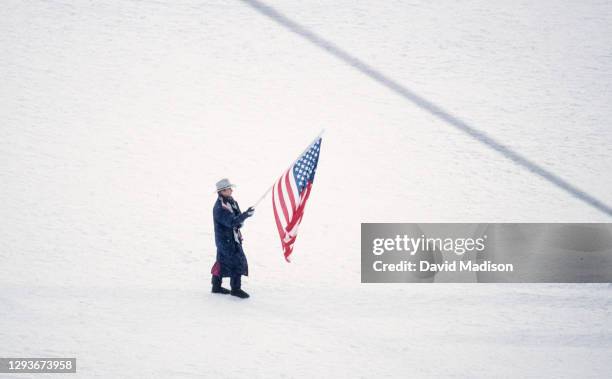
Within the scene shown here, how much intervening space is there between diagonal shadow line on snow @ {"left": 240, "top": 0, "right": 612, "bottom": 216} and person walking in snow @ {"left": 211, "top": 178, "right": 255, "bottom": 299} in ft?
15.1

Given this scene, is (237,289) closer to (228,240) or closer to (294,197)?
(228,240)

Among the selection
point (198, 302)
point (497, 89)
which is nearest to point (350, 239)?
point (198, 302)

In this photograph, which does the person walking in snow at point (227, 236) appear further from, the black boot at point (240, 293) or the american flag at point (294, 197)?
the american flag at point (294, 197)

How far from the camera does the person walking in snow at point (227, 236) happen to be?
25.2 ft

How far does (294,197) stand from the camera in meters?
7.19

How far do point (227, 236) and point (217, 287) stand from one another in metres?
0.66

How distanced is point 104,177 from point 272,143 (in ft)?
8.01

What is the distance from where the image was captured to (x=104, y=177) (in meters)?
Answer: 10.1

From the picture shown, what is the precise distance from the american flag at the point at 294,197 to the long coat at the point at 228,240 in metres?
0.66

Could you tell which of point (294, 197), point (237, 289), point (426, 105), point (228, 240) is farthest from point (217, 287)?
point (426, 105)

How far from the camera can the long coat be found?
771 cm

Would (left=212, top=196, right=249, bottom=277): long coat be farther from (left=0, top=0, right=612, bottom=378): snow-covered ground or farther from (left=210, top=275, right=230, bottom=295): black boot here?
(left=0, top=0, right=612, bottom=378): snow-covered ground

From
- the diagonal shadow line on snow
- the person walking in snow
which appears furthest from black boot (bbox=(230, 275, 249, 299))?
the diagonal shadow line on snow

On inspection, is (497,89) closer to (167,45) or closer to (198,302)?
(167,45)
